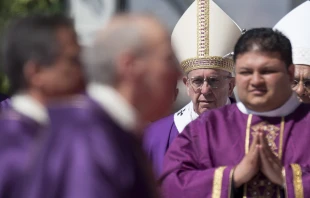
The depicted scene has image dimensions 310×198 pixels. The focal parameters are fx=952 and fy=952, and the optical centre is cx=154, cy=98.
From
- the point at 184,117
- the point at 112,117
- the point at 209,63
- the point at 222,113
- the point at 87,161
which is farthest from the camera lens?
the point at 209,63

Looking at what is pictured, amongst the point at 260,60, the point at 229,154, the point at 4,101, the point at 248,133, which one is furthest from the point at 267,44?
the point at 4,101

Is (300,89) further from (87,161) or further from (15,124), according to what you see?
(87,161)

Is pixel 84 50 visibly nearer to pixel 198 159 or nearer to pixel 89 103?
pixel 89 103

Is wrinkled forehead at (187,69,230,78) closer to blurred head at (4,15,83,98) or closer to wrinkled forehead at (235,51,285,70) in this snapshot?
wrinkled forehead at (235,51,285,70)

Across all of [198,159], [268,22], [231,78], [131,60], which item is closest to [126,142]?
[131,60]

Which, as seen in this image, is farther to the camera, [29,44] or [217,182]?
[217,182]

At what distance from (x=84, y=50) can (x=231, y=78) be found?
9.95ft

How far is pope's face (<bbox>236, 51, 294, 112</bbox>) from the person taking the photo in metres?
4.07

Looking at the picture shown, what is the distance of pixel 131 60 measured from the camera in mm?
2398

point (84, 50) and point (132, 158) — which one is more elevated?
point (84, 50)

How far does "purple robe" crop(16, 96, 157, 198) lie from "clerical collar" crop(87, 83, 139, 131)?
0.7 inches

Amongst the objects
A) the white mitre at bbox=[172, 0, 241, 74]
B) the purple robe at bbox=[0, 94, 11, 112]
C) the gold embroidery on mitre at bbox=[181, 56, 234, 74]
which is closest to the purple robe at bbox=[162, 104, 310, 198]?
the purple robe at bbox=[0, 94, 11, 112]

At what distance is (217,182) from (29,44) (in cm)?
170

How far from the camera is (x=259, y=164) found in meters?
3.90
